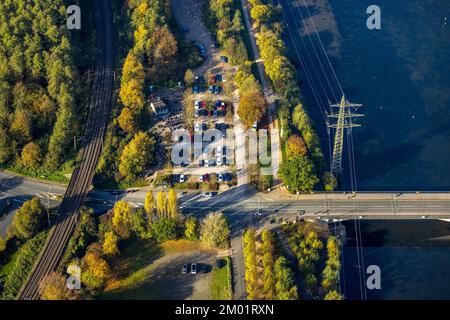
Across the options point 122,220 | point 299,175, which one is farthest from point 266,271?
point 122,220

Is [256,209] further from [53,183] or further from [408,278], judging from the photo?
[53,183]

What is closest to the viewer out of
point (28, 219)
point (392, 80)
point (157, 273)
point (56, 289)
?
point (56, 289)

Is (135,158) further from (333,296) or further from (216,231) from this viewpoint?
(333,296)

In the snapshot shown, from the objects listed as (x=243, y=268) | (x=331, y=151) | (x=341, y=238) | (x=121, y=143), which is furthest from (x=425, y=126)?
(x=121, y=143)

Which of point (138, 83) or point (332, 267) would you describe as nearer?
point (332, 267)

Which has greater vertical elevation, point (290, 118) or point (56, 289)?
point (290, 118)

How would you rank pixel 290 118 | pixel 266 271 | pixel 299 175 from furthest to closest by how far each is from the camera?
pixel 290 118 < pixel 299 175 < pixel 266 271

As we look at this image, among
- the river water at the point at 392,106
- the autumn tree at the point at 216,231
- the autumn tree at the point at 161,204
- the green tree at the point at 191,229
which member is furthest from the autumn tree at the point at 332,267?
the autumn tree at the point at 161,204
